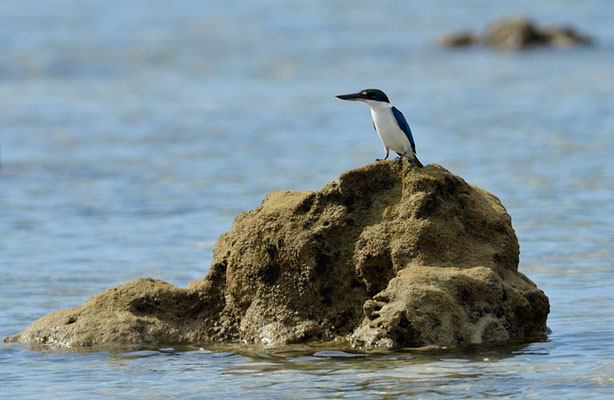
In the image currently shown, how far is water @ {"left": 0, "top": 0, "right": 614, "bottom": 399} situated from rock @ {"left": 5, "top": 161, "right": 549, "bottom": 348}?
0.25m

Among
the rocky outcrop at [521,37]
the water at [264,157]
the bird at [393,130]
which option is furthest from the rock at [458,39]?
the bird at [393,130]

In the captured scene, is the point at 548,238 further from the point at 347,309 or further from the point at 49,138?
the point at 49,138

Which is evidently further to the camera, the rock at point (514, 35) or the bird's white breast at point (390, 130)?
the rock at point (514, 35)

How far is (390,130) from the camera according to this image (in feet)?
31.6

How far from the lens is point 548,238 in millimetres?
14016

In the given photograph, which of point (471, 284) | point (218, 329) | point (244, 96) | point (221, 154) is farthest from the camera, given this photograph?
point (244, 96)

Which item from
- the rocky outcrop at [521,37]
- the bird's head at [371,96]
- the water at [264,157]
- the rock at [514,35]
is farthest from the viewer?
the rock at [514,35]

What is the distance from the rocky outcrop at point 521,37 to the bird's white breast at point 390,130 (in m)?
26.3

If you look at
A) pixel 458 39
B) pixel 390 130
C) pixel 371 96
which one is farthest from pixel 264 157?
pixel 458 39

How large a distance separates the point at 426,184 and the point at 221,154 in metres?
13.0

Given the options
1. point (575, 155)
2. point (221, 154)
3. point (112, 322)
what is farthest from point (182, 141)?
point (112, 322)

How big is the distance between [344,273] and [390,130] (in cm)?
134

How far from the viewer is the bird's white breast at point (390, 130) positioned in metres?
9.62

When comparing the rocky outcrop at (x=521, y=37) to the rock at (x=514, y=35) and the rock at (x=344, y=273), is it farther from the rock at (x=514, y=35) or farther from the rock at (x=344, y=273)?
the rock at (x=344, y=273)
